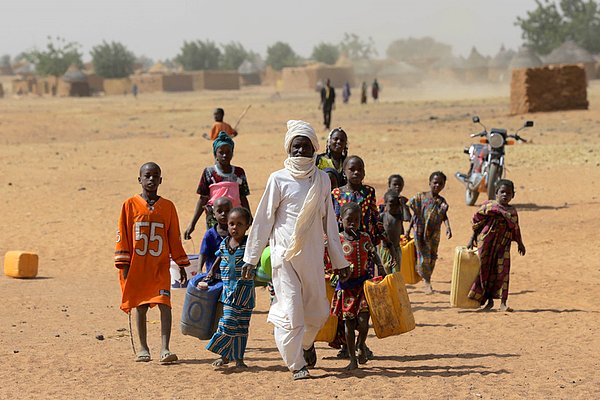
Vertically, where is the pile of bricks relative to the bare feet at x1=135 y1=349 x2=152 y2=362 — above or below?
above

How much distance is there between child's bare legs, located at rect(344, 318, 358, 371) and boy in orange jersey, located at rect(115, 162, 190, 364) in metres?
1.26

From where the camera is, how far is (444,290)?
11.1m

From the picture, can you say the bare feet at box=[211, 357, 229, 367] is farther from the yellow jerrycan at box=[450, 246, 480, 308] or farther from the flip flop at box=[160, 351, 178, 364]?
the yellow jerrycan at box=[450, 246, 480, 308]

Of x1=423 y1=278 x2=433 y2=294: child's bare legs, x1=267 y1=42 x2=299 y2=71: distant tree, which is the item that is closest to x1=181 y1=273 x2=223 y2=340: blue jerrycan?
x1=423 y1=278 x2=433 y2=294: child's bare legs

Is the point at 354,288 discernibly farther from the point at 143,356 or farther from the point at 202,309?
the point at 143,356

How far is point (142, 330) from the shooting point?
7.45 meters

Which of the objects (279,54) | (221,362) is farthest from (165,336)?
(279,54)

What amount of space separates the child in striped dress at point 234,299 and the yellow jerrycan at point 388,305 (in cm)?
83

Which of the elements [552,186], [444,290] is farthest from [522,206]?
[444,290]

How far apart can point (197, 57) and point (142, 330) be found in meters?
115

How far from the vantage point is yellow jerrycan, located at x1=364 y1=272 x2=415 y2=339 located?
7023 mm

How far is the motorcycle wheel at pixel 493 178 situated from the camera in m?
16.5

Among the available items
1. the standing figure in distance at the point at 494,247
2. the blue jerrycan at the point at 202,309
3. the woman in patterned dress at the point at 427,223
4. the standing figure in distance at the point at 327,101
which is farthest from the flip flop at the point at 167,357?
the standing figure in distance at the point at 327,101

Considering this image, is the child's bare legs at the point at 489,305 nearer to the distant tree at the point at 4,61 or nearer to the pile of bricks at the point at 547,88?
the pile of bricks at the point at 547,88
